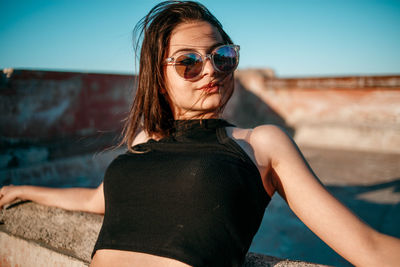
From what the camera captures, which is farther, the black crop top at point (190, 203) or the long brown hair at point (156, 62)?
the long brown hair at point (156, 62)

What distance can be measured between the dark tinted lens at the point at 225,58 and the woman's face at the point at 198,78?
0.10 ft

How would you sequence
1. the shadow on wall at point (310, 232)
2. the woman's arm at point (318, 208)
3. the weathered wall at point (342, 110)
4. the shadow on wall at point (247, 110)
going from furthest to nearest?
1. the shadow on wall at point (247, 110)
2. the weathered wall at point (342, 110)
3. the shadow on wall at point (310, 232)
4. the woman's arm at point (318, 208)

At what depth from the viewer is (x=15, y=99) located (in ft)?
11.9

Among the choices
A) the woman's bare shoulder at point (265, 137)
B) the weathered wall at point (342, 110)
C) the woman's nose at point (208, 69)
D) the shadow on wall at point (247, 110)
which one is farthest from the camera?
→ the shadow on wall at point (247, 110)

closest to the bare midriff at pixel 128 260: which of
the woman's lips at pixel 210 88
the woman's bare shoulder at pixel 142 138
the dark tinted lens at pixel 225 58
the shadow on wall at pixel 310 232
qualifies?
the woman's bare shoulder at pixel 142 138

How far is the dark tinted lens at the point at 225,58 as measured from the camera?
44.4 inches

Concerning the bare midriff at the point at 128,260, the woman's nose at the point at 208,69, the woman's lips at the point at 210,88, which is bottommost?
the bare midriff at the point at 128,260

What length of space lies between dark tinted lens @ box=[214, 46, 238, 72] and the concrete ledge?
3.49 ft

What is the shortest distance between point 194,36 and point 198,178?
2.24 ft

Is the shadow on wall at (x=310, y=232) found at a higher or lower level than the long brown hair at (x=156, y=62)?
lower

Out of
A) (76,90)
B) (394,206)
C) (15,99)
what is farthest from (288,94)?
(15,99)

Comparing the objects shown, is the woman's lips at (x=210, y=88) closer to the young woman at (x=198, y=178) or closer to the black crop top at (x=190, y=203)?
the young woman at (x=198, y=178)

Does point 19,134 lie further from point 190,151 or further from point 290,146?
point 290,146

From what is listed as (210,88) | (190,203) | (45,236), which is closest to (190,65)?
(210,88)
